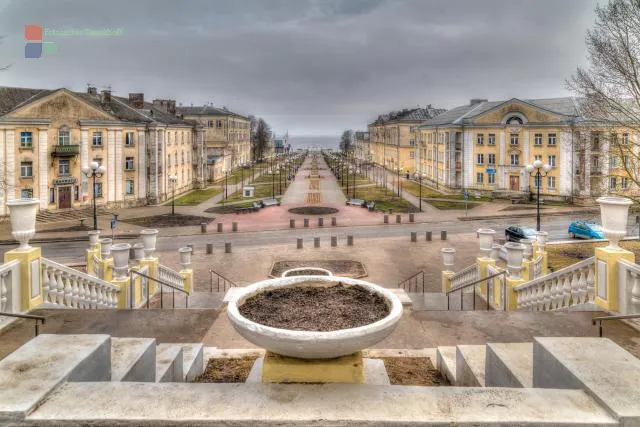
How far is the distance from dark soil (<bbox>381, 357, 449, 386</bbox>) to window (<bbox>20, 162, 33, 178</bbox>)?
43357 millimetres

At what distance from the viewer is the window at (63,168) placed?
43.6m

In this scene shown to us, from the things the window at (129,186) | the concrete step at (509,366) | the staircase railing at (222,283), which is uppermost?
the window at (129,186)

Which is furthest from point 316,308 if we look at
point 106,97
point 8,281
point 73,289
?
point 106,97

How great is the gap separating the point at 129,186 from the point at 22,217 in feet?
145

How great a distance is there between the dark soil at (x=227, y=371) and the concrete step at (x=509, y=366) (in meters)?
3.59

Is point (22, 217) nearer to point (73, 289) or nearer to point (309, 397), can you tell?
point (73, 289)

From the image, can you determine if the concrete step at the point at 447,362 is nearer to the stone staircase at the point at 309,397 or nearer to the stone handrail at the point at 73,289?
the stone staircase at the point at 309,397

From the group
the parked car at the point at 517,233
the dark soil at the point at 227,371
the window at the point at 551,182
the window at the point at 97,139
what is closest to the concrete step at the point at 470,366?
the dark soil at the point at 227,371

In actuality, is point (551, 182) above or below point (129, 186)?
above

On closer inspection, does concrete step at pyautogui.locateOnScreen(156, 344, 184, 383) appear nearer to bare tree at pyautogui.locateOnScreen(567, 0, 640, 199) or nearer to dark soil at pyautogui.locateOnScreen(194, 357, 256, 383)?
dark soil at pyautogui.locateOnScreen(194, 357, 256, 383)

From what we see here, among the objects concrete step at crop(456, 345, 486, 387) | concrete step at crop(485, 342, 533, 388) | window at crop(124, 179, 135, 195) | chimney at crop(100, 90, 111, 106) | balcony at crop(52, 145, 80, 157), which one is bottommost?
concrete step at crop(456, 345, 486, 387)

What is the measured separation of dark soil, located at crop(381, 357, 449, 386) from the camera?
22.8 ft

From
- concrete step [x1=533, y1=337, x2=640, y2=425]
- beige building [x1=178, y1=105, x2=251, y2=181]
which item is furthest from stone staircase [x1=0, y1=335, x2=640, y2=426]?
beige building [x1=178, y1=105, x2=251, y2=181]

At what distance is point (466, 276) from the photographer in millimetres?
17562
